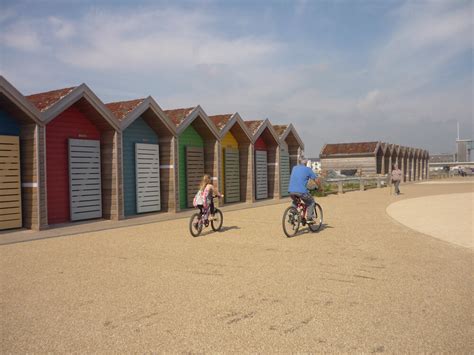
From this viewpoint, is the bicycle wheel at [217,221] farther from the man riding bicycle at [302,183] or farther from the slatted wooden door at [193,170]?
the slatted wooden door at [193,170]

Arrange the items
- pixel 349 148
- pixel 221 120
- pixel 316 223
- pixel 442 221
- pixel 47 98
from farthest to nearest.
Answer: pixel 349 148 → pixel 221 120 → pixel 442 221 → pixel 47 98 → pixel 316 223

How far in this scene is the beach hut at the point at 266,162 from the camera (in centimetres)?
2123

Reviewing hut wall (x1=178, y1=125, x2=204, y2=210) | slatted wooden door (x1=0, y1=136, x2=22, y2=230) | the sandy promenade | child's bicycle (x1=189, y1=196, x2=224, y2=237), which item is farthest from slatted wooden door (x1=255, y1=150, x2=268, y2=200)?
slatted wooden door (x1=0, y1=136, x2=22, y2=230)

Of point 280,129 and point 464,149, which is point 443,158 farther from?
point 280,129

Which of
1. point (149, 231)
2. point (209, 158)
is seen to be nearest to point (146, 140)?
point (209, 158)

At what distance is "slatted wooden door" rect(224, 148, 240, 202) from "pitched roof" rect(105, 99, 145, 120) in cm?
547

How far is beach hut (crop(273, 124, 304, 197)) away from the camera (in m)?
22.9

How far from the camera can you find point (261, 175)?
21609mm

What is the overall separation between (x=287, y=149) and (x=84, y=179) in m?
13.4

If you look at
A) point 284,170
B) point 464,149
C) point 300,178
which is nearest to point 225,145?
point 284,170

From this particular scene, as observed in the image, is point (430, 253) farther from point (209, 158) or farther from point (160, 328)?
point (209, 158)

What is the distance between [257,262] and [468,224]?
7419 mm

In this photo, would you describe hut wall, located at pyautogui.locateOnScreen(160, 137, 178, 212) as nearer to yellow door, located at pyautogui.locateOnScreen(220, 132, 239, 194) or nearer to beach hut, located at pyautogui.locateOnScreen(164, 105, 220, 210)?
beach hut, located at pyautogui.locateOnScreen(164, 105, 220, 210)

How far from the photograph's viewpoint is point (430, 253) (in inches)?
315
